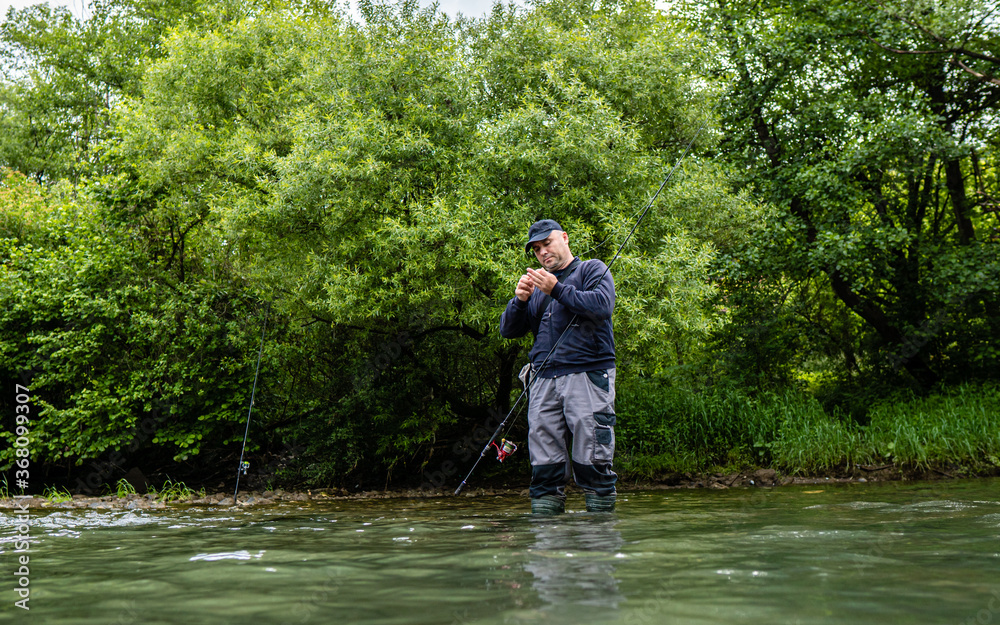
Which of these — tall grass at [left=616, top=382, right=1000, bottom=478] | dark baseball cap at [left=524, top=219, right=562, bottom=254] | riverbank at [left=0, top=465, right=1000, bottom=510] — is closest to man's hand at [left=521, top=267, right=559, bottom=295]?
dark baseball cap at [left=524, top=219, right=562, bottom=254]

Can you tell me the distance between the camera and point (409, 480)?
10570 millimetres

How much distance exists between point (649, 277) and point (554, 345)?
3.45 m

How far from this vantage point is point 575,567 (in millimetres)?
2891

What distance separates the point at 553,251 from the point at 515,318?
505 mm

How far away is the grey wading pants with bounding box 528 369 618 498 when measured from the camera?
15.4 ft

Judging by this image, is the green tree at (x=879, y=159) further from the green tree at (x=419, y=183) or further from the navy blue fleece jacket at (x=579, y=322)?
the navy blue fleece jacket at (x=579, y=322)

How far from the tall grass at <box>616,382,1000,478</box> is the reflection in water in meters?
6.50

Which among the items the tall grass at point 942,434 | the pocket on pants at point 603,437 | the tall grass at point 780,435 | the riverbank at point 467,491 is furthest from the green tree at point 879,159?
the pocket on pants at point 603,437

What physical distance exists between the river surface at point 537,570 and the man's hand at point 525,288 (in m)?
1.36

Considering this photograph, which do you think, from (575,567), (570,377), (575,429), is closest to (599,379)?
(570,377)

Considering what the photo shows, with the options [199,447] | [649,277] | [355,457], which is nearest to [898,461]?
[649,277]

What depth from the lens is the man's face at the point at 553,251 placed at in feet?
16.5

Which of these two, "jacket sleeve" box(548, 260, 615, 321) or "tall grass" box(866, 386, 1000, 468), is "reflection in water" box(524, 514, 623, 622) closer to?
"jacket sleeve" box(548, 260, 615, 321)

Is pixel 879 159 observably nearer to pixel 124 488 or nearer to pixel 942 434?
pixel 942 434
